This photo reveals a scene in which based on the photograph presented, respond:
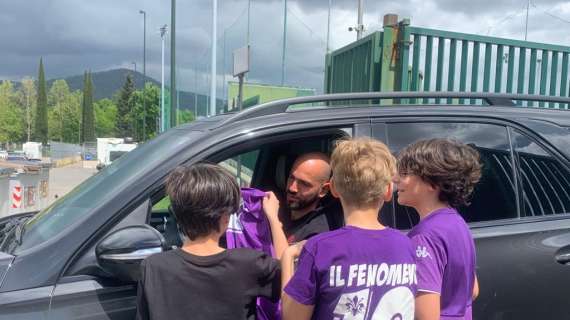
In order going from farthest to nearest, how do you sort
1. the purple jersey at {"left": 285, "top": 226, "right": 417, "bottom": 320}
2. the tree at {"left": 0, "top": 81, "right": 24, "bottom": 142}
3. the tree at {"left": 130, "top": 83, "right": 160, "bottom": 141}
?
the tree at {"left": 0, "top": 81, "right": 24, "bottom": 142}, the tree at {"left": 130, "top": 83, "right": 160, "bottom": 141}, the purple jersey at {"left": 285, "top": 226, "right": 417, "bottom": 320}

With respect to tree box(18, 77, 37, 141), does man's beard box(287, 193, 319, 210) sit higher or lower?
lower

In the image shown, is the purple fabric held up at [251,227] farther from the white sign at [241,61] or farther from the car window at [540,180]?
the white sign at [241,61]

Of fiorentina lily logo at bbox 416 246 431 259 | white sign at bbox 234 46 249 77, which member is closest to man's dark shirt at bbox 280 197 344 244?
fiorentina lily logo at bbox 416 246 431 259

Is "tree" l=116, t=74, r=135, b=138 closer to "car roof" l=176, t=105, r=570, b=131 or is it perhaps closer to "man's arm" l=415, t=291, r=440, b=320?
"car roof" l=176, t=105, r=570, b=131

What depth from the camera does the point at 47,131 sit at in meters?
105

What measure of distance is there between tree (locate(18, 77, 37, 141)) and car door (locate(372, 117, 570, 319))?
11101 cm

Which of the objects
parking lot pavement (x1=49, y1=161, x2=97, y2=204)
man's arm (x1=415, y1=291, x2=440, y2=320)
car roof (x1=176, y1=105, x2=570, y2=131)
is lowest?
parking lot pavement (x1=49, y1=161, x2=97, y2=204)

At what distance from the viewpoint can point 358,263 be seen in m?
1.72

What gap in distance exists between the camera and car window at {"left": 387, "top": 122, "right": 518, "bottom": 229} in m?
2.48

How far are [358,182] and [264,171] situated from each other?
1.68 m

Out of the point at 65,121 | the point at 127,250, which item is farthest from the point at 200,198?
the point at 65,121

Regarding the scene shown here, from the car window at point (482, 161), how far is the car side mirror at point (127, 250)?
42.7 inches

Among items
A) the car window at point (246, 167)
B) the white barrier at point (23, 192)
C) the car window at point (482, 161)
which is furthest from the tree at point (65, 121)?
the car window at point (482, 161)

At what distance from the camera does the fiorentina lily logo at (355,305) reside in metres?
1.72
